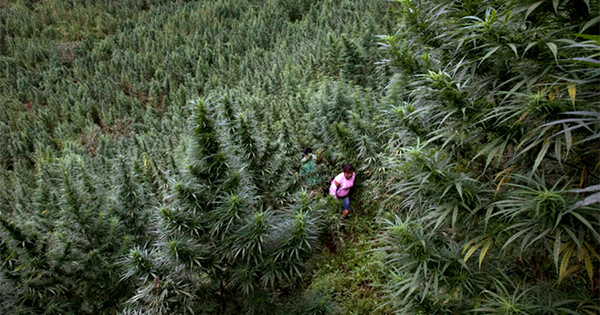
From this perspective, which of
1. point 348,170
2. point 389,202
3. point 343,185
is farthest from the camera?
point 343,185

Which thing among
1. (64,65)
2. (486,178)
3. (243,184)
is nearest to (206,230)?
(243,184)

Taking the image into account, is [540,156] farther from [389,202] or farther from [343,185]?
[343,185]

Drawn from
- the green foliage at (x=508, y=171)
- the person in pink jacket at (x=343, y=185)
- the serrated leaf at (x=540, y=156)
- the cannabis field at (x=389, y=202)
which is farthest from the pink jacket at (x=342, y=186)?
the serrated leaf at (x=540, y=156)

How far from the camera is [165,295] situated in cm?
293

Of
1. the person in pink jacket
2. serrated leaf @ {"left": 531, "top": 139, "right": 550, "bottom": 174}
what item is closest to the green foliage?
serrated leaf @ {"left": 531, "top": 139, "right": 550, "bottom": 174}

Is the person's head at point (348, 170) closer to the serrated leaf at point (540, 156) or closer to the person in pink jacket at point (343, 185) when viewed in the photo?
the person in pink jacket at point (343, 185)

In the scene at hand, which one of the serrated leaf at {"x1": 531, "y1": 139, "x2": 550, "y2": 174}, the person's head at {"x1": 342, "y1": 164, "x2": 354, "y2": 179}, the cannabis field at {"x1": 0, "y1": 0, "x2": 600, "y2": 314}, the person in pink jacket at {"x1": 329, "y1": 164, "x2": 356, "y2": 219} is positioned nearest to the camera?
the serrated leaf at {"x1": 531, "y1": 139, "x2": 550, "y2": 174}

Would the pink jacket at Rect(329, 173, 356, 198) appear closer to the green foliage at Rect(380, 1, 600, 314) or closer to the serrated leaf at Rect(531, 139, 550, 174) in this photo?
the green foliage at Rect(380, 1, 600, 314)

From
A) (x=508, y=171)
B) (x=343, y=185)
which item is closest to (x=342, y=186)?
(x=343, y=185)

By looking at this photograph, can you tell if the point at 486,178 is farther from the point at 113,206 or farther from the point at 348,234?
the point at 113,206

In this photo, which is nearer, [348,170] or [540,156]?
[540,156]

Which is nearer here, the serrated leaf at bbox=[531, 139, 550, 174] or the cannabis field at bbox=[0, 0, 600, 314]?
the serrated leaf at bbox=[531, 139, 550, 174]

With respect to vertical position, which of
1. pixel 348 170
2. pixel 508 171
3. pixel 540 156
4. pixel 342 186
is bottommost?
pixel 342 186

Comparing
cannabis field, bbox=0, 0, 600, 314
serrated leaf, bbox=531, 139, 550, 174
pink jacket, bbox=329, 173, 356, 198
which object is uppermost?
serrated leaf, bbox=531, 139, 550, 174
